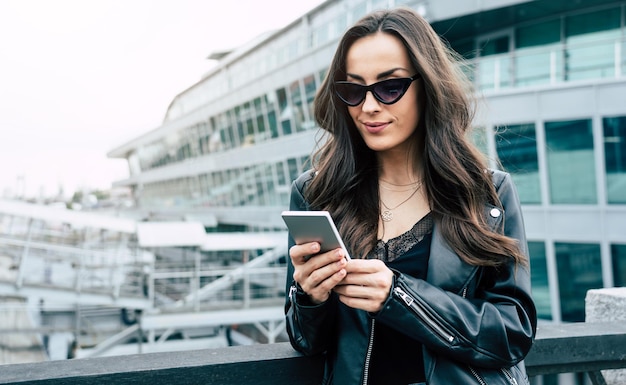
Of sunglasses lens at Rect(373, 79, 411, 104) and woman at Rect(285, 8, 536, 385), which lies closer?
woman at Rect(285, 8, 536, 385)

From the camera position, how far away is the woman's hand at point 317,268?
1.56 metres

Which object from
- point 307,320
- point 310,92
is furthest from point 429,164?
point 310,92

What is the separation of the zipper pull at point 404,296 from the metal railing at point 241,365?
1.87ft

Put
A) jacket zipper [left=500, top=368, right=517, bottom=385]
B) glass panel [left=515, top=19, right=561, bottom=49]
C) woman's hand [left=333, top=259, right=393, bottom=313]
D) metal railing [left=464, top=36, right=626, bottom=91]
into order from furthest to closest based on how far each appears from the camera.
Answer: glass panel [left=515, top=19, right=561, bottom=49], metal railing [left=464, top=36, right=626, bottom=91], jacket zipper [left=500, top=368, right=517, bottom=385], woman's hand [left=333, top=259, right=393, bottom=313]

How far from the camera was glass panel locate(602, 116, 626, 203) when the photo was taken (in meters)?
12.7

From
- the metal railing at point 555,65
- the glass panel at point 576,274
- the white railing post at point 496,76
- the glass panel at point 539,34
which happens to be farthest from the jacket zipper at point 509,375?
the glass panel at point 539,34

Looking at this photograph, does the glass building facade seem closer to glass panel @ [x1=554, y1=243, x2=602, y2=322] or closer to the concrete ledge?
glass panel @ [x1=554, y1=243, x2=602, y2=322]

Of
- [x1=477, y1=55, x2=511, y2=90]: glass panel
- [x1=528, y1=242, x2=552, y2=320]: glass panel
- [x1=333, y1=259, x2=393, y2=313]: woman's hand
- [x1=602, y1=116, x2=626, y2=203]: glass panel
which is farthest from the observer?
[x1=528, y1=242, x2=552, y2=320]: glass panel

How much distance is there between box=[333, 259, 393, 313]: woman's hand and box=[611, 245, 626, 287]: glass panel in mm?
13323

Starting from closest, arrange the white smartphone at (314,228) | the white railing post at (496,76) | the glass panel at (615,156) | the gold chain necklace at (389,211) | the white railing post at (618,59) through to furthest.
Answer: the white smartphone at (314,228)
the gold chain necklace at (389,211)
the white railing post at (618,59)
the glass panel at (615,156)
the white railing post at (496,76)

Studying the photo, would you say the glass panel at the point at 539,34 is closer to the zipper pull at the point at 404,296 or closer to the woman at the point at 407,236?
the woman at the point at 407,236

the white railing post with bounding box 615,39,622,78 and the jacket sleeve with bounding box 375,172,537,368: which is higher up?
the white railing post with bounding box 615,39,622,78

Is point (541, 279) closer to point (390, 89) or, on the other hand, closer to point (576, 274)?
point (576, 274)

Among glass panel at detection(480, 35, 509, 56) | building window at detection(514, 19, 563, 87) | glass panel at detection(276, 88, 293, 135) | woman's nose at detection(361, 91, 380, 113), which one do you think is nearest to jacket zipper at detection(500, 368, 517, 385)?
woman's nose at detection(361, 91, 380, 113)
